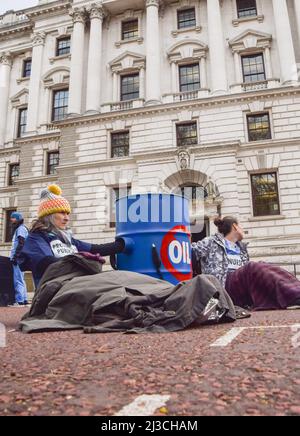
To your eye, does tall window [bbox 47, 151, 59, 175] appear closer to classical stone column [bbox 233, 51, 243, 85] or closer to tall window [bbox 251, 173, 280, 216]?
classical stone column [bbox 233, 51, 243, 85]

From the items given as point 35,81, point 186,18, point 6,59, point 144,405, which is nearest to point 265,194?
point 186,18

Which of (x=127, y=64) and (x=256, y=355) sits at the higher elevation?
(x=127, y=64)

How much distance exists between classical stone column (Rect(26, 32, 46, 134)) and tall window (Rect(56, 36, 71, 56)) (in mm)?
997

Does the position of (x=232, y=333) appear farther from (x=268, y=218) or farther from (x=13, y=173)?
(x=13, y=173)

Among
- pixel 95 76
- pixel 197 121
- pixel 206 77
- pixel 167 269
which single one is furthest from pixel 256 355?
pixel 95 76

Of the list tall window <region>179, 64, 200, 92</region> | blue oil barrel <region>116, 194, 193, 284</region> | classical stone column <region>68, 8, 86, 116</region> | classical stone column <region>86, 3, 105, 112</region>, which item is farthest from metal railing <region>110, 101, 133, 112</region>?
blue oil barrel <region>116, 194, 193, 284</region>

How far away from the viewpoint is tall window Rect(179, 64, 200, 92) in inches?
757

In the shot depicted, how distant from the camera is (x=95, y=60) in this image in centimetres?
2062

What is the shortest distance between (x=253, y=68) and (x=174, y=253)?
17.0 m

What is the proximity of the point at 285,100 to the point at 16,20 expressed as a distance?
67.2 feet

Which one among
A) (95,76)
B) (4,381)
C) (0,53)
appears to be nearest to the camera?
(4,381)

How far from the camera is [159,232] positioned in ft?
14.6

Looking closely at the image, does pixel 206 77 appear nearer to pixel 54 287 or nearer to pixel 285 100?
pixel 285 100
